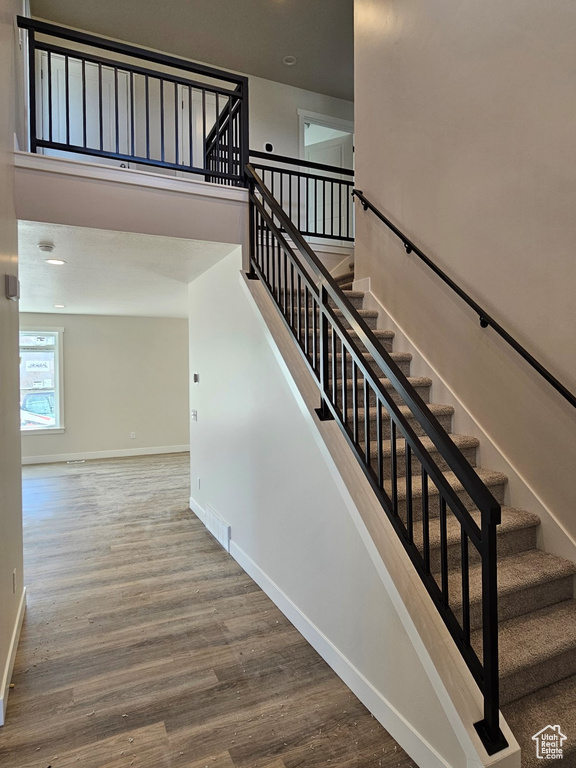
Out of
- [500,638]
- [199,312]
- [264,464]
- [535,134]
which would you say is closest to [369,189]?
[535,134]

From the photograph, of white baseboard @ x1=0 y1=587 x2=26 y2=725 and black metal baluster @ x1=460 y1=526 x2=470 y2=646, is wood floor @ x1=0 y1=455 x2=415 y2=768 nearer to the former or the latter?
white baseboard @ x1=0 y1=587 x2=26 y2=725

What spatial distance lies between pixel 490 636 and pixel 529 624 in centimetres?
75

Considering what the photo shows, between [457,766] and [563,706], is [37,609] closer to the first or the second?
[457,766]

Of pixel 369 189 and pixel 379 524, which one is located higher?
pixel 369 189

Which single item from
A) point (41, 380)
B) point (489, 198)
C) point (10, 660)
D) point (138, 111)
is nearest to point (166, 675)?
point (10, 660)

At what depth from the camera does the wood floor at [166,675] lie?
182 cm

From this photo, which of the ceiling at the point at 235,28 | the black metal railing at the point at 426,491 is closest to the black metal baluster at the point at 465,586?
the black metal railing at the point at 426,491

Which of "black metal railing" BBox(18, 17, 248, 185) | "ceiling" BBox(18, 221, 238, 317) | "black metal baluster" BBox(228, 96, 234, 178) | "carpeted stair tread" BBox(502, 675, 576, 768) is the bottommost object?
"carpeted stair tread" BBox(502, 675, 576, 768)

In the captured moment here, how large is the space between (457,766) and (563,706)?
0.51 meters

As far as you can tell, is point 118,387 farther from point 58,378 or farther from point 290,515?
point 290,515

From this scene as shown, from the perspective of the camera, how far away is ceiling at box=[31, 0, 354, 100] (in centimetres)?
492

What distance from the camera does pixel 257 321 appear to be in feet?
10.4

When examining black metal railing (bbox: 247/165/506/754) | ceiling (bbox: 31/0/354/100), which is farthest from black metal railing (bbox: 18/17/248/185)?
black metal railing (bbox: 247/165/506/754)

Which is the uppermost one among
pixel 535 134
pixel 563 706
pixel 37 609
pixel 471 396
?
pixel 535 134
